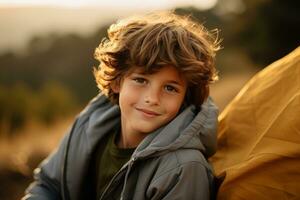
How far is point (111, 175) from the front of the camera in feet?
10.0

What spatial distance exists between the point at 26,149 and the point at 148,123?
184 inches

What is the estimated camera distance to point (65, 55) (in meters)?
10.4

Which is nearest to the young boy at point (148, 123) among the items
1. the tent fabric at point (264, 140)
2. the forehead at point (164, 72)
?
the forehead at point (164, 72)

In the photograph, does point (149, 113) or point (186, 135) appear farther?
point (149, 113)

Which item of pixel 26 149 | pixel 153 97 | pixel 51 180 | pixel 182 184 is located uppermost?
pixel 153 97

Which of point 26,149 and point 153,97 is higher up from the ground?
point 153,97

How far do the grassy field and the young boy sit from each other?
280cm

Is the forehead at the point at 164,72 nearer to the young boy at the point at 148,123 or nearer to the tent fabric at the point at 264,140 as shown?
the young boy at the point at 148,123

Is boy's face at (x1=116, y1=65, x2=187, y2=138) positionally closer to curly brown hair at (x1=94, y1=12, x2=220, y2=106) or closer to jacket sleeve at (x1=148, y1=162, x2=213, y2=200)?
curly brown hair at (x1=94, y1=12, x2=220, y2=106)

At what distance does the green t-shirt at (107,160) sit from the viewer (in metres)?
3.04

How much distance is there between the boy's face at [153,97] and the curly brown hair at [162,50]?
0.14 feet

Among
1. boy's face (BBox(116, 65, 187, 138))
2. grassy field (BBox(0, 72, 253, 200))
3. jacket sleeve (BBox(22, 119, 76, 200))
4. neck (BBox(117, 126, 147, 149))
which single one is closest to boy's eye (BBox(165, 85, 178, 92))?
boy's face (BBox(116, 65, 187, 138))

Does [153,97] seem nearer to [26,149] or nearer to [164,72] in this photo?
[164,72]

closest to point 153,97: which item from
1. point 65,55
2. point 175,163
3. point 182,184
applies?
point 175,163
